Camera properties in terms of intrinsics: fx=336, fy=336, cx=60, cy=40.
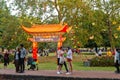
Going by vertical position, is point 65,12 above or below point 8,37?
above

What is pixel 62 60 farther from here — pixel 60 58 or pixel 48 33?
pixel 48 33

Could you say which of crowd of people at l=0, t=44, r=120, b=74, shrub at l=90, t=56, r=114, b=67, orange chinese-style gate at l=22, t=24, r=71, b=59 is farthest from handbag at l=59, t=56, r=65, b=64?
orange chinese-style gate at l=22, t=24, r=71, b=59

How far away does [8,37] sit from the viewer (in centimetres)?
4656

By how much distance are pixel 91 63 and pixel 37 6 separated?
13075 mm

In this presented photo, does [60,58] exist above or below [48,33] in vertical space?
below

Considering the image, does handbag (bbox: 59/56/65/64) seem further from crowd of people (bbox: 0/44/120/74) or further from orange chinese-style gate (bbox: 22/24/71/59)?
orange chinese-style gate (bbox: 22/24/71/59)

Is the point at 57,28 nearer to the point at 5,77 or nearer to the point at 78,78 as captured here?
the point at 5,77

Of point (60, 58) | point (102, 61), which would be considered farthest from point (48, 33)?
point (60, 58)

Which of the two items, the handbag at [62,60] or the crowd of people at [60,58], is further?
the crowd of people at [60,58]

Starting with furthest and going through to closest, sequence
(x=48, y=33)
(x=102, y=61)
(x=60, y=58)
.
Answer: (x=48, y=33) < (x=102, y=61) < (x=60, y=58)

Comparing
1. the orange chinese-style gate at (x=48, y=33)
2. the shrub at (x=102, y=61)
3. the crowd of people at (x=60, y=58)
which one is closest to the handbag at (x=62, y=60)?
the crowd of people at (x=60, y=58)

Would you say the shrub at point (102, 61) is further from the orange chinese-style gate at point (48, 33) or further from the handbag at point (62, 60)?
the handbag at point (62, 60)

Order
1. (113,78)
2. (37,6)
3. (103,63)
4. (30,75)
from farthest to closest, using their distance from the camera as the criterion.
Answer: (37,6)
(103,63)
(30,75)
(113,78)

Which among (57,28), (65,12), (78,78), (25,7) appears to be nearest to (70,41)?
(65,12)
